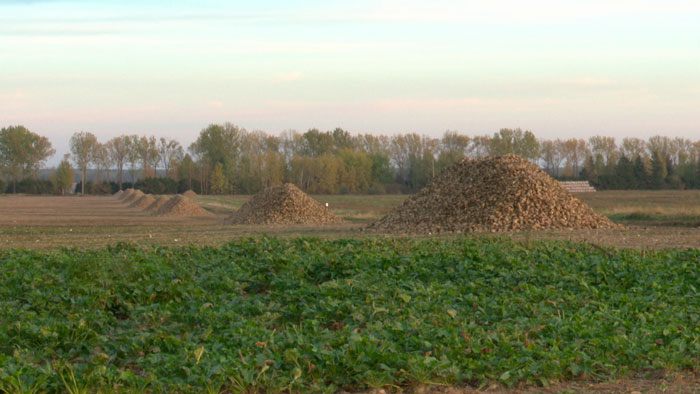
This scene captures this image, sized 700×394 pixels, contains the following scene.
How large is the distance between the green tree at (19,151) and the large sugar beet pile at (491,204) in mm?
105015

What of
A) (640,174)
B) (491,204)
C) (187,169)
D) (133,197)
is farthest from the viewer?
(187,169)

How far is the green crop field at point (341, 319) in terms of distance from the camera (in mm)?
5777

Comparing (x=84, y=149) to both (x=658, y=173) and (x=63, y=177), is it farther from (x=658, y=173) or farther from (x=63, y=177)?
(x=658, y=173)

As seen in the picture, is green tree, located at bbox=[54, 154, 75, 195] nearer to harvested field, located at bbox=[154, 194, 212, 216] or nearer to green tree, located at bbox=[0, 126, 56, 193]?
green tree, located at bbox=[0, 126, 56, 193]

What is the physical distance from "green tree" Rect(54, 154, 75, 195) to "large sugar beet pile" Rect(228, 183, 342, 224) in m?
85.3

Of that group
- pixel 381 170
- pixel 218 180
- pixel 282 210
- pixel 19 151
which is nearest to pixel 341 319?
pixel 282 210

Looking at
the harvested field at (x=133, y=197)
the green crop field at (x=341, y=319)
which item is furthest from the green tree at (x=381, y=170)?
the green crop field at (x=341, y=319)

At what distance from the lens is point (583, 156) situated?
5020 inches

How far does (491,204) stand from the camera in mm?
21812

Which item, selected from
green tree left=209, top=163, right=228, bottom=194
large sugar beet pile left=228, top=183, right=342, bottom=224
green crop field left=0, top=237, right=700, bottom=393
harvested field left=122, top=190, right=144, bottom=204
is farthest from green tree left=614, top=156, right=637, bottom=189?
green crop field left=0, top=237, right=700, bottom=393

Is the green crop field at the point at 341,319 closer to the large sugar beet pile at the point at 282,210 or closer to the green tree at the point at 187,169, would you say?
the large sugar beet pile at the point at 282,210

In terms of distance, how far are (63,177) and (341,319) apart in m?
110

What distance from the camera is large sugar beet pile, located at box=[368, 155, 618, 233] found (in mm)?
21344

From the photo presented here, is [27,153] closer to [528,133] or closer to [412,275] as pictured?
[528,133]
